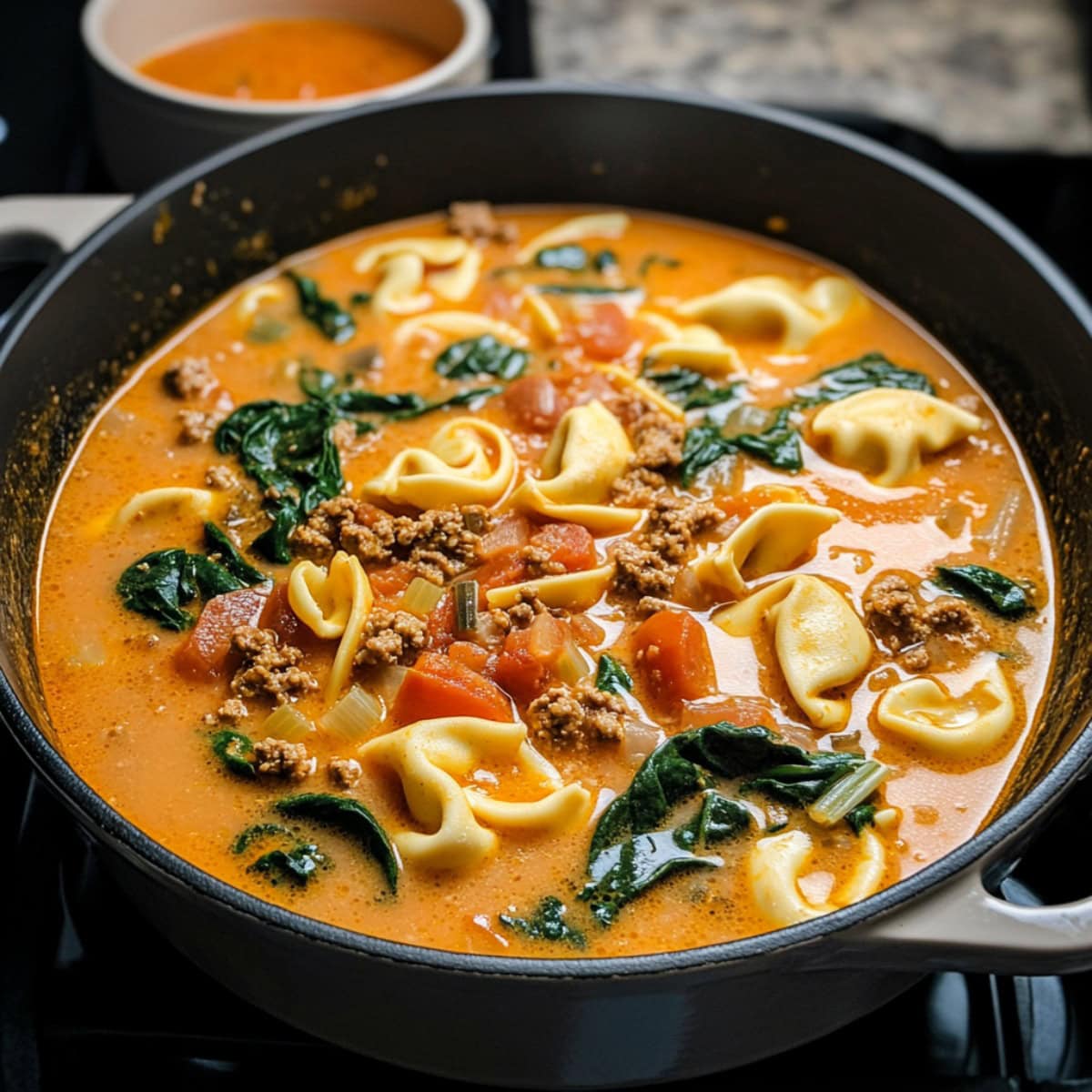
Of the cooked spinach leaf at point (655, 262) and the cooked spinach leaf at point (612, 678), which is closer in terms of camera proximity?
the cooked spinach leaf at point (612, 678)

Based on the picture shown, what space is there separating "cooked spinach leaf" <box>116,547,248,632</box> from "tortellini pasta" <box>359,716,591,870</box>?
0.64m

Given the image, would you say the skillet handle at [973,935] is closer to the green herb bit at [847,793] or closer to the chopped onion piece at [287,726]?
the green herb bit at [847,793]

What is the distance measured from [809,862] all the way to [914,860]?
0.23 meters

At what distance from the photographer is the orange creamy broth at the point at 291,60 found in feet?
17.7

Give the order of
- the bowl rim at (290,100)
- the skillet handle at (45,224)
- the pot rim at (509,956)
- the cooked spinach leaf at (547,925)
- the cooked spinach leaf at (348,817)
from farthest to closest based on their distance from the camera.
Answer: the bowl rim at (290,100) < the skillet handle at (45,224) < the cooked spinach leaf at (348,817) < the cooked spinach leaf at (547,925) < the pot rim at (509,956)

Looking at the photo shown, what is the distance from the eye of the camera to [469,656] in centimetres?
336

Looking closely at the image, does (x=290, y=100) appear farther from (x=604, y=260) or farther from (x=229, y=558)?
(x=229, y=558)

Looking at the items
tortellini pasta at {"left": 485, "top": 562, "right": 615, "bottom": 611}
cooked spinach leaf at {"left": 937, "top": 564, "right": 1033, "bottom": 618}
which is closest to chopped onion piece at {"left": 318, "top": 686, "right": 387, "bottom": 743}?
tortellini pasta at {"left": 485, "top": 562, "right": 615, "bottom": 611}

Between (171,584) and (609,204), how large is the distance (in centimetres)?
223

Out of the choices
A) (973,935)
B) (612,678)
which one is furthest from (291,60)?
(973,935)

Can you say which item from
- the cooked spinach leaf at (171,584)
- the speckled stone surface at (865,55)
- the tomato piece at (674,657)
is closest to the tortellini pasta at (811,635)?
the tomato piece at (674,657)

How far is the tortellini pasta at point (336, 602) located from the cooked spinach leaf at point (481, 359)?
879 millimetres

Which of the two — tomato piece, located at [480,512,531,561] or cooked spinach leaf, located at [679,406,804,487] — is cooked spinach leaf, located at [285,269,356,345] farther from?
cooked spinach leaf, located at [679,406,804,487]

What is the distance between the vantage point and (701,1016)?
254 centimetres
